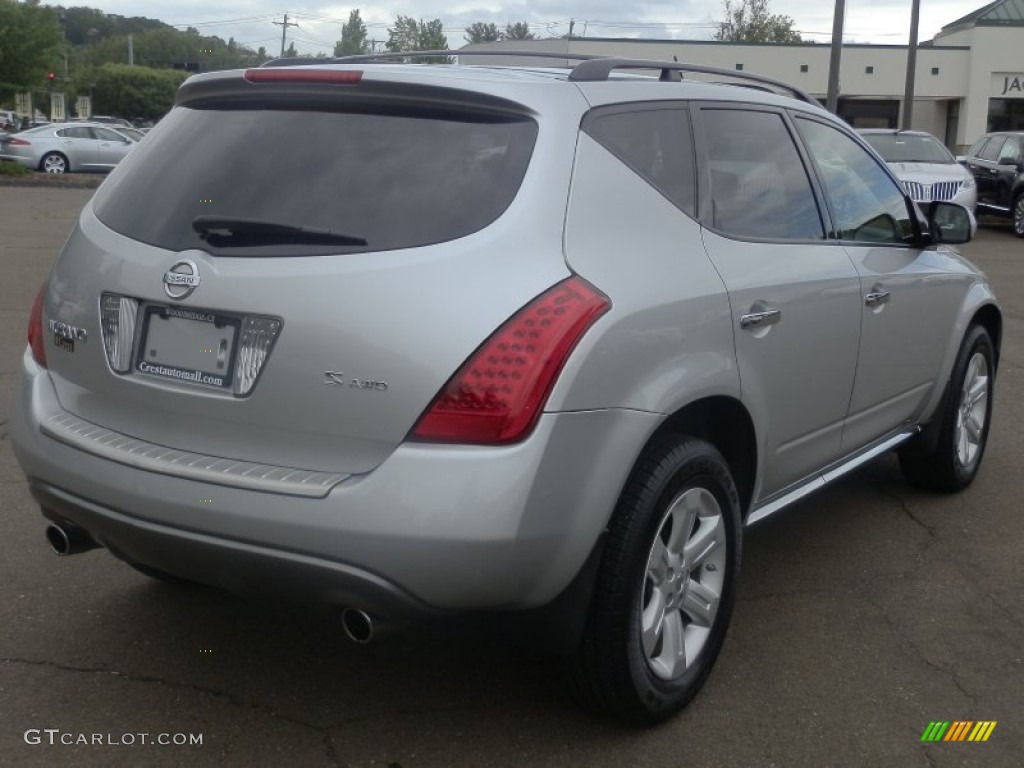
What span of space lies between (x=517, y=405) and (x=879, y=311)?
217cm

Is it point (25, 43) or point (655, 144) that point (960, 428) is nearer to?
point (655, 144)

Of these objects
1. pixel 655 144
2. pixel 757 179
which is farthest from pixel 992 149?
pixel 655 144

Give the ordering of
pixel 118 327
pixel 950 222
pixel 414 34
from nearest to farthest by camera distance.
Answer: pixel 118 327
pixel 950 222
pixel 414 34

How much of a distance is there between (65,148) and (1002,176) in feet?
69.9

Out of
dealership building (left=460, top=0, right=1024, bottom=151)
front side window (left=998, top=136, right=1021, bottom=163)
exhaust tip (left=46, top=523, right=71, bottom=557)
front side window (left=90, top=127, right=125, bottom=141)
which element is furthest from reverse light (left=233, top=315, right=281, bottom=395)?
dealership building (left=460, top=0, right=1024, bottom=151)

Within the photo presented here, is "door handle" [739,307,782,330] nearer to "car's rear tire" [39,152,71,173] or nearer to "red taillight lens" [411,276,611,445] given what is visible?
"red taillight lens" [411,276,611,445]

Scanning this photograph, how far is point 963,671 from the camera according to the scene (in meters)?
3.81

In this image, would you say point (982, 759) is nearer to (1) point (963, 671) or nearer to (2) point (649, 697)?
(1) point (963, 671)

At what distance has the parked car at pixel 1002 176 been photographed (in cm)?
2009

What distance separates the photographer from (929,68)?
4894 centimetres

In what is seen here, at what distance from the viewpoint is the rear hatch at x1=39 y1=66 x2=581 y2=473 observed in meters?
2.85

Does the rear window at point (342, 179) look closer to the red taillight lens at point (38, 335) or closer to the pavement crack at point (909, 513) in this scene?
the red taillight lens at point (38, 335)

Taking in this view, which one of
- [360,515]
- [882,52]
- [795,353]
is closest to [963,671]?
[795,353]

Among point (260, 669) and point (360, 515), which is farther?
point (260, 669)
